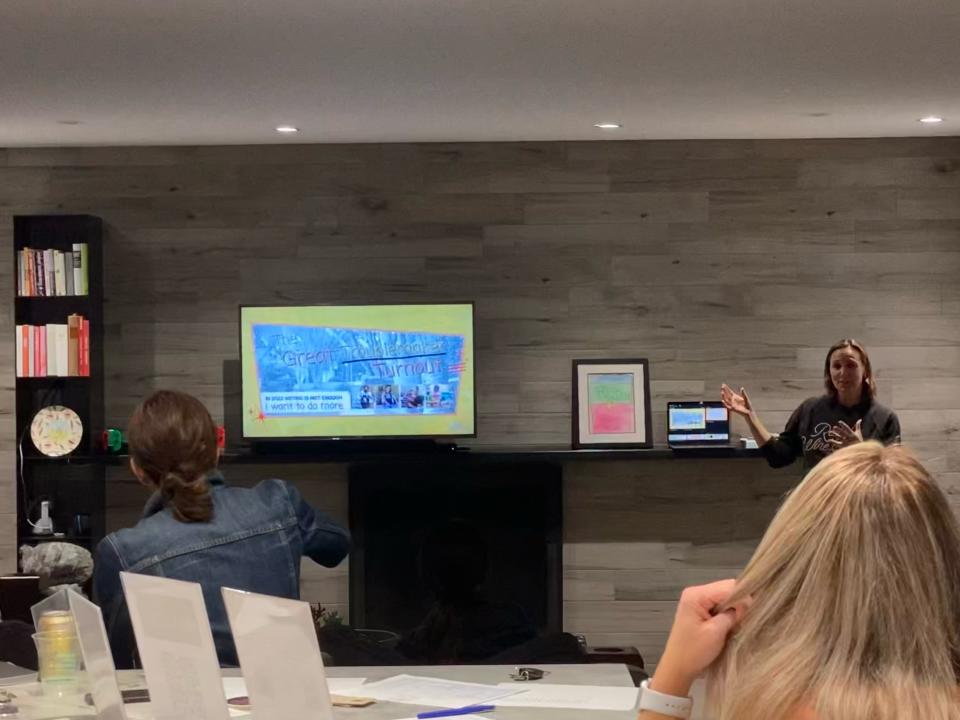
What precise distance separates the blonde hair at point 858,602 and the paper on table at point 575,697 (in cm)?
97

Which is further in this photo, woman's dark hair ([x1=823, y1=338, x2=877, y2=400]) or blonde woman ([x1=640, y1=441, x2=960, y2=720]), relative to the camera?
woman's dark hair ([x1=823, y1=338, x2=877, y2=400])

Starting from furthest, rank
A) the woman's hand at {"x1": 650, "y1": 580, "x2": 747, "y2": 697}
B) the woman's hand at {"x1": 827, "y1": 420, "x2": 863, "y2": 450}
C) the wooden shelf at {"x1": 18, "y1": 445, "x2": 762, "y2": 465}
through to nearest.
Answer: the wooden shelf at {"x1": 18, "y1": 445, "x2": 762, "y2": 465}, the woman's hand at {"x1": 827, "y1": 420, "x2": 863, "y2": 450}, the woman's hand at {"x1": 650, "y1": 580, "x2": 747, "y2": 697}

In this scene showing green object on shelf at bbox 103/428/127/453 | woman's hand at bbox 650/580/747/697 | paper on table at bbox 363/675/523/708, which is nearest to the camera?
woman's hand at bbox 650/580/747/697

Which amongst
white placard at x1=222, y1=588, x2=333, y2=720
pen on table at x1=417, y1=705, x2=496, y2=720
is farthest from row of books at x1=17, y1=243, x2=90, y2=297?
white placard at x1=222, y1=588, x2=333, y2=720

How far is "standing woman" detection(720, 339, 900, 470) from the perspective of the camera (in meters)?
6.19

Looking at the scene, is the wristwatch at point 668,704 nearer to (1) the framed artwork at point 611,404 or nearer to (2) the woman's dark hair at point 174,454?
(2) the woman's dark hair at point 174,454

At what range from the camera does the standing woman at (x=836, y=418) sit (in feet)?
20.3

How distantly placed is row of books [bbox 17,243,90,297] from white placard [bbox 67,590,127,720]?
4682 mm

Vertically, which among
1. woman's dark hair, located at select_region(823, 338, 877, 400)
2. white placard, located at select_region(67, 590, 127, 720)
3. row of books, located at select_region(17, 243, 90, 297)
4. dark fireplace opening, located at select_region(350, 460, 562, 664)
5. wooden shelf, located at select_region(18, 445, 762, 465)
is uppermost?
row of books, located at select_region(17, 243, 90, 297)

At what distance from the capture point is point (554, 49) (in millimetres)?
4703

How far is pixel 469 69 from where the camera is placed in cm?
503

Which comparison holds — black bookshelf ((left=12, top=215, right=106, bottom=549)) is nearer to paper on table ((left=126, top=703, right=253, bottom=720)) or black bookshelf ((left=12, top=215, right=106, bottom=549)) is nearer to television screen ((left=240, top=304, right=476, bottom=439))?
television screen ((left=240, top=304, right=476, bottom=439))

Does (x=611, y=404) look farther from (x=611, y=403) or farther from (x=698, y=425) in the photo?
(x=698, y=425)

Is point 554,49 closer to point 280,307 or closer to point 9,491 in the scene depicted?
point 280,307
